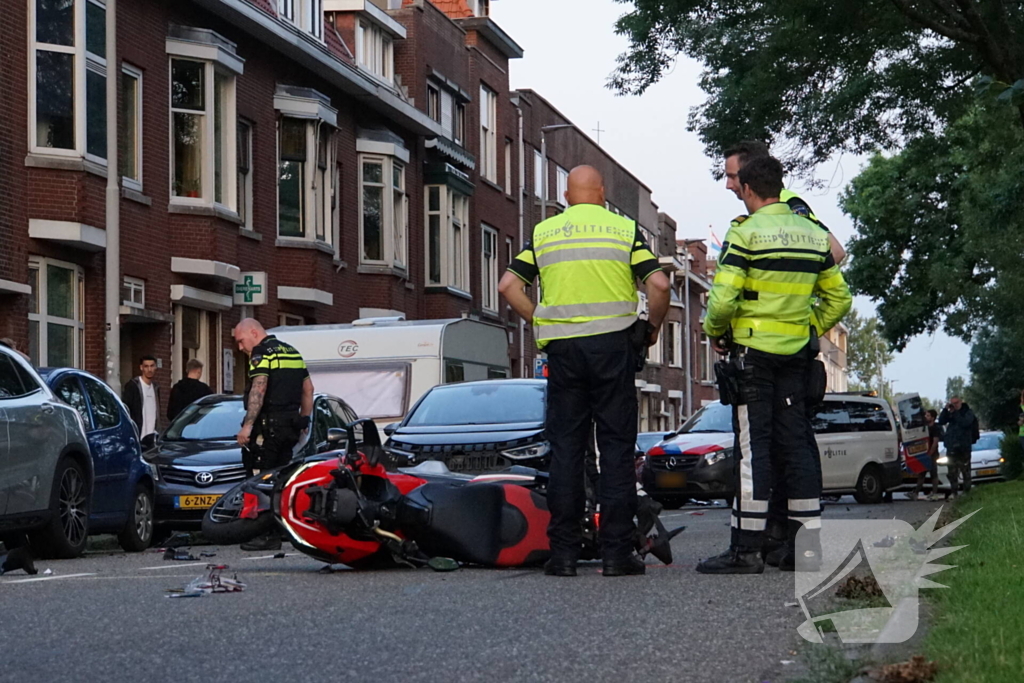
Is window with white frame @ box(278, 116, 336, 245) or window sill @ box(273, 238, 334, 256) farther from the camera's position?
window with white frame @ box(278, 116, 336, 245)

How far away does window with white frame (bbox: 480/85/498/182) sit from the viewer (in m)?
46.4

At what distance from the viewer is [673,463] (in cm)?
2339

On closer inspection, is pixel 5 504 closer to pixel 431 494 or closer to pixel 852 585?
pixel 431 494

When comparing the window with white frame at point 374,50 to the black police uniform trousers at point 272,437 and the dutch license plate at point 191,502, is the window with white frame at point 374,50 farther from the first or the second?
the black police uniform trousers at point 272,437

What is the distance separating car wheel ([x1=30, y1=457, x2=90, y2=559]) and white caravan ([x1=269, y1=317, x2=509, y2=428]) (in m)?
8.27

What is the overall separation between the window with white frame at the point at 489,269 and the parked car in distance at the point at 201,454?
1049 inches

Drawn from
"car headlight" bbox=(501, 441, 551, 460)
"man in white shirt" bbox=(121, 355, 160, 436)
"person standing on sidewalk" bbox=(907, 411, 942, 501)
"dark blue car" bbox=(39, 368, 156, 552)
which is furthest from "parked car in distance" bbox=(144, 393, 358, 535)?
"person standing on sidewalk" bbox=(907, 411, 942, 501)

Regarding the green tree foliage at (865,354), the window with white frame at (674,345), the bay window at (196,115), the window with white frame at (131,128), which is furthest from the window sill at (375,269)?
the green tree foliage at (865,354)

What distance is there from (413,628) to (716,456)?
1668cm

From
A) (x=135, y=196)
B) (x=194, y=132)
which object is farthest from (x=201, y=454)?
(x=194, y=132)

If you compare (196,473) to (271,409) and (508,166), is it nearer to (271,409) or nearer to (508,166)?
(271,409)

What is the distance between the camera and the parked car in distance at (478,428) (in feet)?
49.1

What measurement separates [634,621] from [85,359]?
17.5m

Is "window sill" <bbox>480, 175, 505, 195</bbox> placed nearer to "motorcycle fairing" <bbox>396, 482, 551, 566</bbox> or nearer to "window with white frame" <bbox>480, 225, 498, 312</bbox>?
"window with white frame" <bbox>480, 225, 498, 312</bbox>
